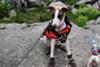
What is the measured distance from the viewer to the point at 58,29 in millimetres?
5676

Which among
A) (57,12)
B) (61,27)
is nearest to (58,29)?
(61,27)

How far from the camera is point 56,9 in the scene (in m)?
5.51

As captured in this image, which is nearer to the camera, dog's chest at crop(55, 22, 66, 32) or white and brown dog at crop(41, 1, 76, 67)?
white and brown dog at crop(41, 1, 76, 67)

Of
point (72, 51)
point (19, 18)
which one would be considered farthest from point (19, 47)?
point (19, 18)

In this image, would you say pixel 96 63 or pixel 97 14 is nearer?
pixel 96 63

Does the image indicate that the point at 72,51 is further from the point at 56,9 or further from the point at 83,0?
→ the point at 83,0

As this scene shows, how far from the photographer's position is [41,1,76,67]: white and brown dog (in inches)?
217

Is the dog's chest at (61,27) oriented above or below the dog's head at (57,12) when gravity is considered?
below

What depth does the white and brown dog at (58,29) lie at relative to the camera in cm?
551

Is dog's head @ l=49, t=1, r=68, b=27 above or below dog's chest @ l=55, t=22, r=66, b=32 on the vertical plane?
above

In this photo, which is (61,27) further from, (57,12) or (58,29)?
(57,12)

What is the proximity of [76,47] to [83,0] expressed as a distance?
21.2 ft

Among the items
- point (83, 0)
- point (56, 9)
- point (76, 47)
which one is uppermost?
point (56, 9)

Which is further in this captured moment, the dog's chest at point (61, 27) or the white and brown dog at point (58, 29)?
the dog's chest at point (61, 27)
